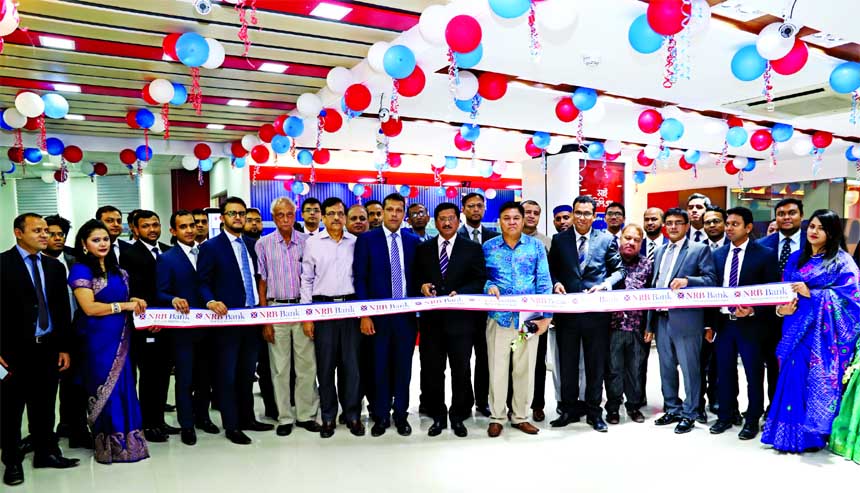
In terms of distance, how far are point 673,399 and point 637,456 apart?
839 millimetres

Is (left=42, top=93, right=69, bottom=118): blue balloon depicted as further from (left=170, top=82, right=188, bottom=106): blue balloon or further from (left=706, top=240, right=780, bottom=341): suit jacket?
(left=706, top=240, right=780, bottom=341): suit jacket

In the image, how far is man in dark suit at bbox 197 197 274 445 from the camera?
3738 mm

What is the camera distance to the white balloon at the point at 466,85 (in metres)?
5.07

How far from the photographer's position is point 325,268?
152 inches

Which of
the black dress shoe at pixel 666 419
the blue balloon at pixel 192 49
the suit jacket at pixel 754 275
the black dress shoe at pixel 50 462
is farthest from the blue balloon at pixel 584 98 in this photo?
the black dress shoe at pixel 50 462

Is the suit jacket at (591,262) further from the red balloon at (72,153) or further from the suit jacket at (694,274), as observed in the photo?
the red balloon at (72,153)

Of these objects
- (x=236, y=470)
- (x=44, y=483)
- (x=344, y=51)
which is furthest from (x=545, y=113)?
(x=44, y=483)

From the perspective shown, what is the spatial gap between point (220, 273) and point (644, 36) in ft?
10.5

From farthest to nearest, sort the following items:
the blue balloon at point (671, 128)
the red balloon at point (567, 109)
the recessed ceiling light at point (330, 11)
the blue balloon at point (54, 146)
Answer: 1. the blue balloon at point (54, 146)
2. the blue balloon at point (671, 128)
3. the red balloon at point (567, 109)
4. the recessed ceiling light at point (330, 11)

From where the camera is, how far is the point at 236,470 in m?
3.29

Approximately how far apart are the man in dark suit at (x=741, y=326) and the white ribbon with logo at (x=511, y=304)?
137 mm

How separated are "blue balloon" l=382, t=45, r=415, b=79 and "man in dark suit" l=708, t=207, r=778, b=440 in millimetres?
2497

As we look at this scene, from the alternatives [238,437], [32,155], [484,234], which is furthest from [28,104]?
[484,234]

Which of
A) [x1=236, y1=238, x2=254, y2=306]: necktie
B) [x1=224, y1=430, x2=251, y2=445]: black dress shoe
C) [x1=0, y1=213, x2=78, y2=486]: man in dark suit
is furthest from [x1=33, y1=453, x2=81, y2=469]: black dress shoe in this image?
[x1=236, y1=238, x2=254, y2=306]: necktie
